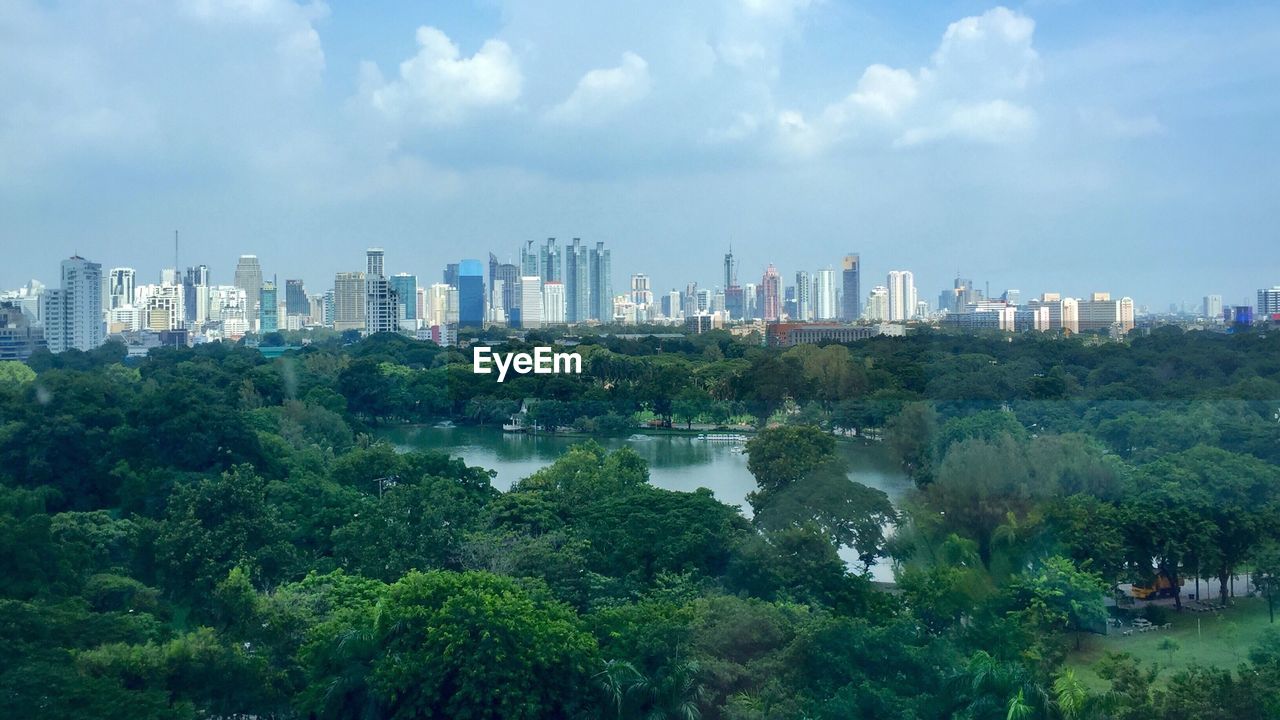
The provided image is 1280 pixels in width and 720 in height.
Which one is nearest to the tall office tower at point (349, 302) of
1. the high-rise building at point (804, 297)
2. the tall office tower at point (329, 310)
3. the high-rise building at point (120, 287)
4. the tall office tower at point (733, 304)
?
the tall office tower at point (329, 310)

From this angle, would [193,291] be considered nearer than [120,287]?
No

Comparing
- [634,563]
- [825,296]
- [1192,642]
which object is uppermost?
[825,296]

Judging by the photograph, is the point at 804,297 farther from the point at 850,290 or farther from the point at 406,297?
the point at 406,297

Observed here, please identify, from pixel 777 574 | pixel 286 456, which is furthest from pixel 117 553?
pixel 777 574

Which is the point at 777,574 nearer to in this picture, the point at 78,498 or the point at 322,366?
the point at 78,498

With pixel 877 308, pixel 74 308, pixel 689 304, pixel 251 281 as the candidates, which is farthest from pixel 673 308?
pixel 251 281

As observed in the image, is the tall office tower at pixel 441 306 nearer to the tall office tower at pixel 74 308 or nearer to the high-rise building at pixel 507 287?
the high-rise building at pixel 507 287
